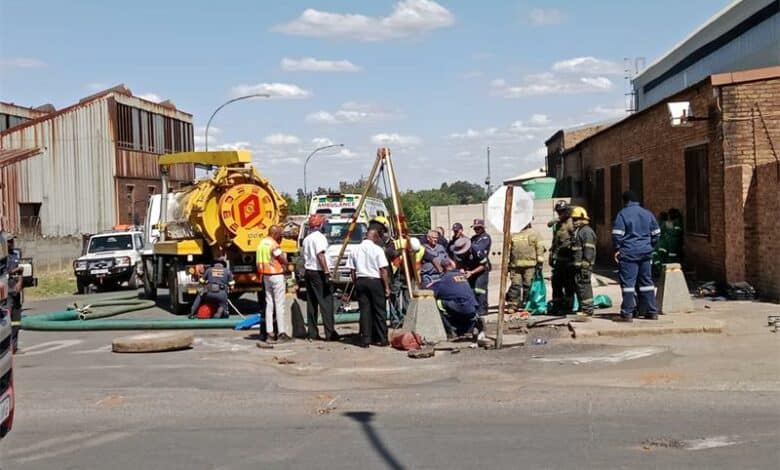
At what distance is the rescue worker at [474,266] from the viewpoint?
572 inches

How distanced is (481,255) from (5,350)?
9647mm

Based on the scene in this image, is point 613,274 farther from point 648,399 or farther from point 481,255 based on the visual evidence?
point 648,399

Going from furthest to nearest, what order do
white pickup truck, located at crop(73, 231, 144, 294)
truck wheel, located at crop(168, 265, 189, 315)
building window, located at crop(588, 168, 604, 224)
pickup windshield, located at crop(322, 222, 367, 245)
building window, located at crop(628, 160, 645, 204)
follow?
1. building window, located at crop(588, 168, 604, 224)
2. white pickup truck, located at crop(73, 231, 144, 294)
3. building window, located at crop(628, 160, 645, 204)
4. pickup windshield, located at crop(322, 222, 367, 245)
5. truck wheel, located at crop(168, 265, 189, 315)

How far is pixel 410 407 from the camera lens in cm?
853

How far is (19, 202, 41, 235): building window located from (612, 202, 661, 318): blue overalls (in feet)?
126

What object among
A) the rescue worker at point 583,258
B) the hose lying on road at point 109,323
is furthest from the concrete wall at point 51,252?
the rescue worker at point 583,258

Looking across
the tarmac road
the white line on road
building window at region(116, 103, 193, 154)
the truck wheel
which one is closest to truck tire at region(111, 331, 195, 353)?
the tarmac road

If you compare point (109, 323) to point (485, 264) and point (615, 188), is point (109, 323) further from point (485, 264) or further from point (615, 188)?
point (615, 188)

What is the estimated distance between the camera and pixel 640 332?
12.2m

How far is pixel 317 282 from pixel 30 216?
1480 inches

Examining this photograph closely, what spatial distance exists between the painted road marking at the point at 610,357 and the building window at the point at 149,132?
42.6 meters

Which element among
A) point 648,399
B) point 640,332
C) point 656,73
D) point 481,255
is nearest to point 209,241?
point 481,255

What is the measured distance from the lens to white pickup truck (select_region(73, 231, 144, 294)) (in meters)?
28.9

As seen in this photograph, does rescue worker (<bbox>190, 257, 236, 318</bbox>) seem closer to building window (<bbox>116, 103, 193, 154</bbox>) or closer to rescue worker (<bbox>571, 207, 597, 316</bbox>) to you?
rescue worker (<bbox>571, 207, 597, 316</bbox>)
